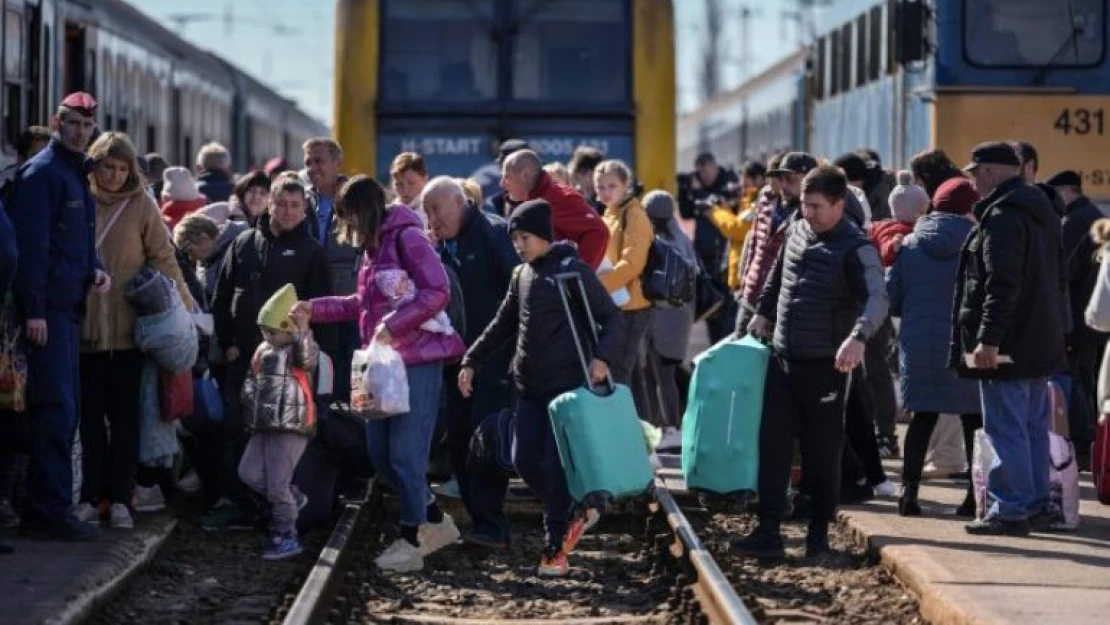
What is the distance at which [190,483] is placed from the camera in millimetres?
13867

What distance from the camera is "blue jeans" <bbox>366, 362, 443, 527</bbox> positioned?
1082 centimetres

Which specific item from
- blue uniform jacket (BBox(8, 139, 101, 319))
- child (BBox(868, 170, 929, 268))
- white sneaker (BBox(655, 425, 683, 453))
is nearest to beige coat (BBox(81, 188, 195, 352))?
blue uniform jacket (BBox(8, 139, 101, 319))

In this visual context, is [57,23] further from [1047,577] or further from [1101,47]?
[1047,577]

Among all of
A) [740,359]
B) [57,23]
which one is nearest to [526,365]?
[740,359]

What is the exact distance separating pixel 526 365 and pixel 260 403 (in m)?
1.20

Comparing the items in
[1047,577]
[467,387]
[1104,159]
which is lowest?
[1047,577]

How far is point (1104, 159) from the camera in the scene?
18969 millimetres

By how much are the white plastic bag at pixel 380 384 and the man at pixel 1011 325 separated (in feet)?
8.30

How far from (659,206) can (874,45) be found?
7373mm

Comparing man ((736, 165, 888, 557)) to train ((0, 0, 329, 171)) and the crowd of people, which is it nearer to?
the crowd of people

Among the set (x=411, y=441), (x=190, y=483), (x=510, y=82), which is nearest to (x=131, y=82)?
(x=510, y=82)

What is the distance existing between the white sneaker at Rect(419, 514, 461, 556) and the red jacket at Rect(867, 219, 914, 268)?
333 cm

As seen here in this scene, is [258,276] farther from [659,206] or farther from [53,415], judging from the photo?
[659,206]

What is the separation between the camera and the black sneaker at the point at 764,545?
11.1 metres
